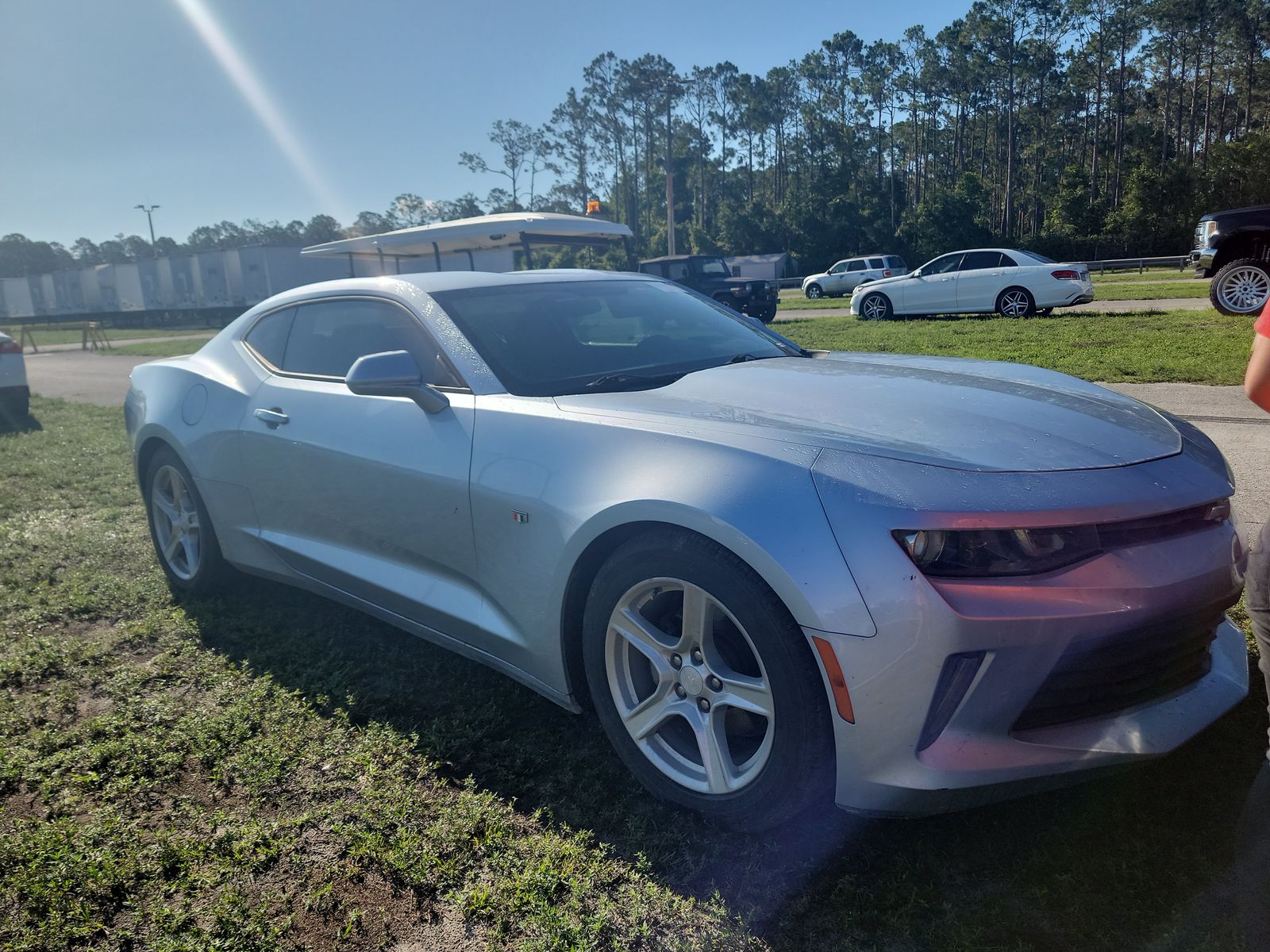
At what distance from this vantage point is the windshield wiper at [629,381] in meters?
2.82

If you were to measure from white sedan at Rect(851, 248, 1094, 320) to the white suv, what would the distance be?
17.9 m

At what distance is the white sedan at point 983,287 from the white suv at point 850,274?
17947 millimetres

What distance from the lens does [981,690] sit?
185 centimetres

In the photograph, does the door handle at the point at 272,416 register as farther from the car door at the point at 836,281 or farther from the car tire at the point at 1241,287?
the car door at the point at 836,281

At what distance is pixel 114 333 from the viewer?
127 ft

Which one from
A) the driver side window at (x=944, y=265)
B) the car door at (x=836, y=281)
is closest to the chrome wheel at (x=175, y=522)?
the driver side window at (x=944, y=265)

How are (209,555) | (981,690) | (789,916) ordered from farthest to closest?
(209,555) → (789,916) → (981,690)

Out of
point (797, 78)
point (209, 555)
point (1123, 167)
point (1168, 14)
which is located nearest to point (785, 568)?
point (209, 555)

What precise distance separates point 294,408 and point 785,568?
2302mm

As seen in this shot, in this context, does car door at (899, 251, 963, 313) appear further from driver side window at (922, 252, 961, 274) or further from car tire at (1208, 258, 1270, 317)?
car tire at (1208, 258, 1270, 317)

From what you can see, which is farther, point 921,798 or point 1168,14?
point 1168,14

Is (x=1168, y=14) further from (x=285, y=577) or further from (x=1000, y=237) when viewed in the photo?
(x=285, y=577)

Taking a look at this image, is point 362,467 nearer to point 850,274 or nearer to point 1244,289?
point 1244,289

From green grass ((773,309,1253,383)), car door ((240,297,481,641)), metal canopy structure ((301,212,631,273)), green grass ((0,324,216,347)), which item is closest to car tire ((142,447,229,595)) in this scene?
car door ((240,297,481,641))
